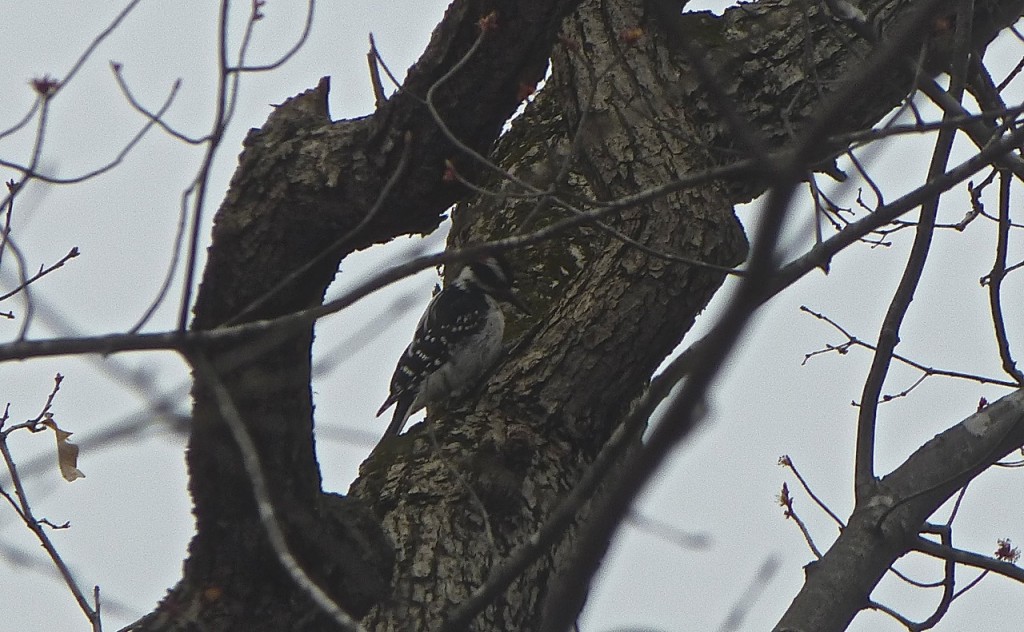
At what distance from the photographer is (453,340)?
6449 millimetres

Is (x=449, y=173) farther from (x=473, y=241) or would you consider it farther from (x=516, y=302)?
(x=516, y=302)

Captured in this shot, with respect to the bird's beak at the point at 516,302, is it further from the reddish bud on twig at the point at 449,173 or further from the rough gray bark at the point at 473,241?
the reddish bud on twig at the point at 449,173

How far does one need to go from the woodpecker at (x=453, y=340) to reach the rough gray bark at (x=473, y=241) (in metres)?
0.74

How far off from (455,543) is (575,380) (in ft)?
2.41

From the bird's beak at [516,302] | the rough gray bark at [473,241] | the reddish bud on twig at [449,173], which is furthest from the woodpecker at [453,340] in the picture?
the reddish bud on twig at [449,173]

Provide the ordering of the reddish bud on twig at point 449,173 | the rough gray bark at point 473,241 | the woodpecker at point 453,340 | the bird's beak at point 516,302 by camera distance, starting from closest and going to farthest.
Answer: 1. the rough gray bark at point 473,241
2. the reddish bud on twig at point 449,173
3. the bird's beak at point 516,302
4. the woodpecker at point 453,340

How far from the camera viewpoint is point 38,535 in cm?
Answer: 342

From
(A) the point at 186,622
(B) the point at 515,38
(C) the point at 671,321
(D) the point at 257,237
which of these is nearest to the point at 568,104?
(C) the point at 671,321

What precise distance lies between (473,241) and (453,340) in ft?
5.03

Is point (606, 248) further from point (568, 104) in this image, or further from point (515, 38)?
point (515, 38)

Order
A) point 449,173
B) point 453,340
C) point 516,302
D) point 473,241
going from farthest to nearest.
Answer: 1. point 453,340
2. point 516,302
3. point 473,241
4. point 449,173

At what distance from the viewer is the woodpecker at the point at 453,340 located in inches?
227

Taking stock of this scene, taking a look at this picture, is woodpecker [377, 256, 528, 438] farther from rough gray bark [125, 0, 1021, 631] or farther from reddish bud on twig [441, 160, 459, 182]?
reddish bud on twig [441, 160, 459, 182]

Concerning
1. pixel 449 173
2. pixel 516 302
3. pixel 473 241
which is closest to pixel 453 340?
pixel 516 302
